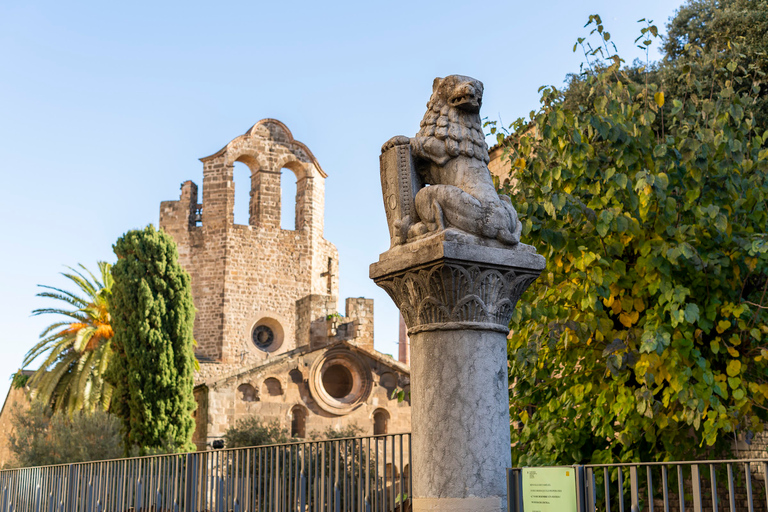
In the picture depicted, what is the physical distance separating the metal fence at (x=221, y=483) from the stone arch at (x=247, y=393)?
1363 cm

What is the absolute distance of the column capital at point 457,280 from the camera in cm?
460

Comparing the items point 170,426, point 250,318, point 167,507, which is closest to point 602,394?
point 167,507

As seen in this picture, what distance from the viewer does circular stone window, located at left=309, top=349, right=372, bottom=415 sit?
2609 centimetres

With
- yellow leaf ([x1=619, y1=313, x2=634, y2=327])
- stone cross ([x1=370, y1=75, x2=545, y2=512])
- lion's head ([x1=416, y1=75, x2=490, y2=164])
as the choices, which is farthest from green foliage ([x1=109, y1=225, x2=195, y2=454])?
lion's head ([x1=416, y1=75, x2=490, y2=164])

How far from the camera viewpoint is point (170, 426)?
21078 millimetres

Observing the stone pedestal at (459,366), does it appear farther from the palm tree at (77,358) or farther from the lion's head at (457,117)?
the palm tree at (77,358)

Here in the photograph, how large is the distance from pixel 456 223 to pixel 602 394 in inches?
144

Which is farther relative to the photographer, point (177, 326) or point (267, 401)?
point (267, 401)

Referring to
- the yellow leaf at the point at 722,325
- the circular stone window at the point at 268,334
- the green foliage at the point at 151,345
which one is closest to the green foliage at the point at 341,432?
the green foliage at the point at 151,345

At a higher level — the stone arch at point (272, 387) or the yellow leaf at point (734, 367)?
the stone arch at point (272, 387)

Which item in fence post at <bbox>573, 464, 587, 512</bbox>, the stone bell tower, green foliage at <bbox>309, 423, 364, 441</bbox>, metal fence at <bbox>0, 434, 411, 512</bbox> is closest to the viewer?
fence post at <bbox>573, 464, 587, 512</bbox>

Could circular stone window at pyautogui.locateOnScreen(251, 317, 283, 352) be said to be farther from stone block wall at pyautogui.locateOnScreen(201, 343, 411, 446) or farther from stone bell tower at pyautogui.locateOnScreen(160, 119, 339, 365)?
stone block wall at pyautogui.locateOnScreen(201, 343, 411, 446)

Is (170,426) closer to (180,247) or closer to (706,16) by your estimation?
(180,247)

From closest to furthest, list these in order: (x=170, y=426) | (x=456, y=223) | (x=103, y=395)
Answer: (x=456, y=223) → (x=170, y=426) → (x=103, y=395)
